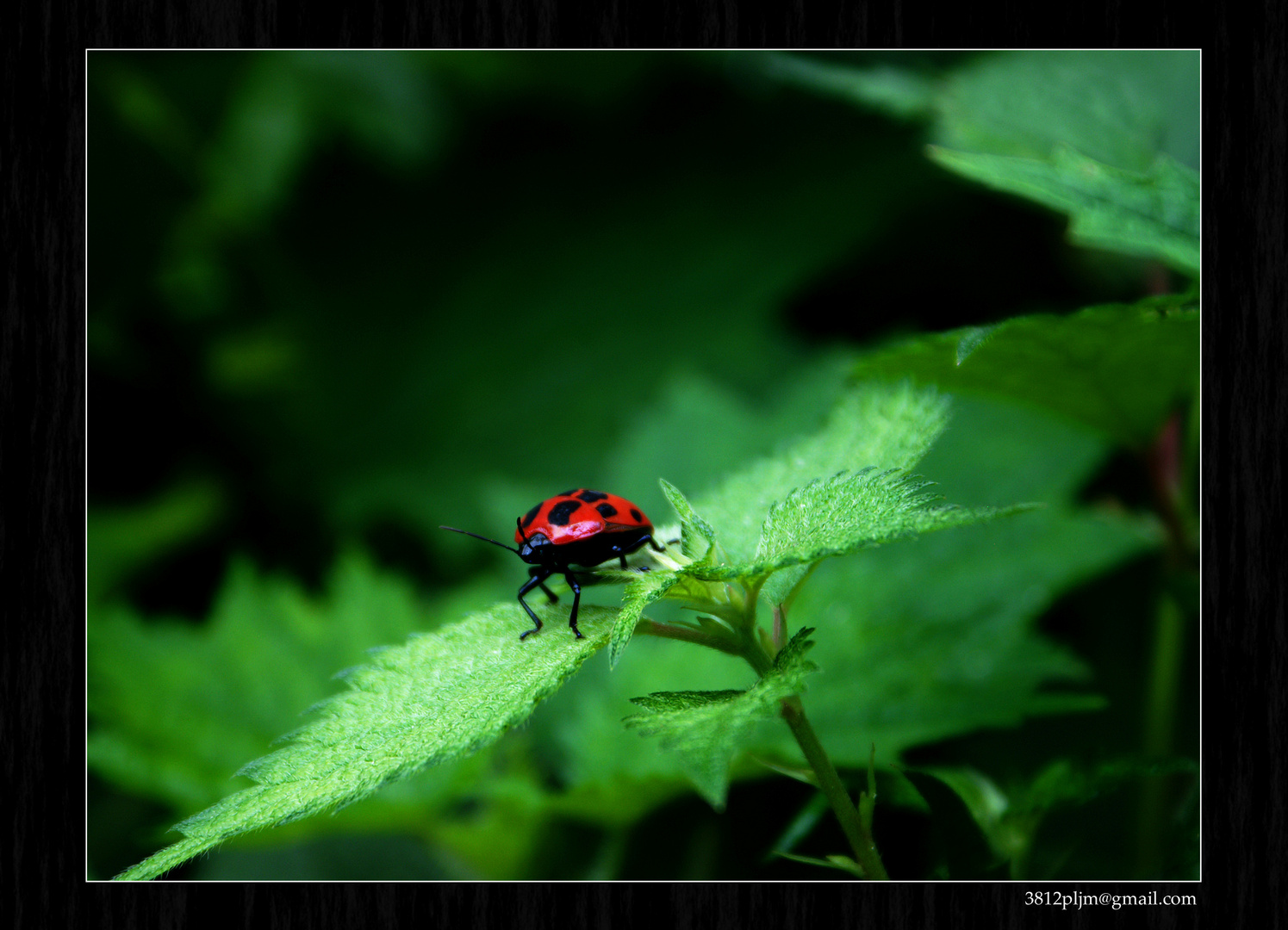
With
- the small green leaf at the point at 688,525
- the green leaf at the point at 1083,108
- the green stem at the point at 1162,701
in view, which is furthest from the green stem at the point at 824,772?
the green leaf at the point at 1083,108

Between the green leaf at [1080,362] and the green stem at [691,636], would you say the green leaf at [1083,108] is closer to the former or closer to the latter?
the green leaf at [1080,362]

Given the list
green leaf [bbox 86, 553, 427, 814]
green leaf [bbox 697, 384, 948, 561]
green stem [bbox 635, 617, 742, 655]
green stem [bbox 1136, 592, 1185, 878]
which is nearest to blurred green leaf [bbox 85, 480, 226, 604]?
green leaf [bbox 86, 553, 427, 814]

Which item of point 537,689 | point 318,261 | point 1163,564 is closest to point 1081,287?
point 1163,564

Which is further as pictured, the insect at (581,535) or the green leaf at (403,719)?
the insect at (581,535)

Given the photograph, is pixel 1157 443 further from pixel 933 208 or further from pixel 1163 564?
pixel 933 208

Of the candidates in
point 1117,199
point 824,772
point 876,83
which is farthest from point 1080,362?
point 876,83

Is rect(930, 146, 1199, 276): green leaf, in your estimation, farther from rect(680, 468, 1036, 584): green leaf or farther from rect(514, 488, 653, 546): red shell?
rect(514, 488, 653, 546): red shell
